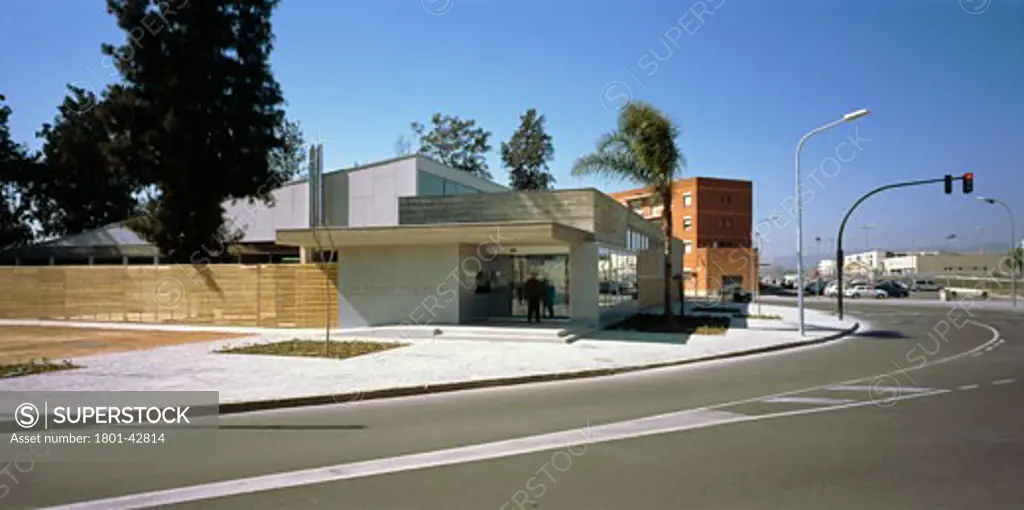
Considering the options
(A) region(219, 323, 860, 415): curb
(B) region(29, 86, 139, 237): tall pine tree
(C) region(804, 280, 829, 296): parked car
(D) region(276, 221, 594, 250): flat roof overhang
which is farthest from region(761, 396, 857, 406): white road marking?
(C) region(804, 280, 829, 296): parked car

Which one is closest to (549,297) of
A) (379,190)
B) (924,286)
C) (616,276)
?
(616,276)

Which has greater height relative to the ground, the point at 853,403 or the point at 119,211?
the point at 119,211

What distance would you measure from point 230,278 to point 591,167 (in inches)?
570

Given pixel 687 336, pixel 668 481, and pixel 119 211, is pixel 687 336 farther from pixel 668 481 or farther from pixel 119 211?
pixel 119 211

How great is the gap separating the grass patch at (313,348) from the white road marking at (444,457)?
8555 mm

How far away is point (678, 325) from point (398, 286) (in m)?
10.4

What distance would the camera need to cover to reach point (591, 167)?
23188mm

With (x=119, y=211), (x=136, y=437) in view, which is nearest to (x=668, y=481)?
(x=136, y=437)

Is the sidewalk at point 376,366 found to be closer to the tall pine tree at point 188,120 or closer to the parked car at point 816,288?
the tall pine tree at point 188,120

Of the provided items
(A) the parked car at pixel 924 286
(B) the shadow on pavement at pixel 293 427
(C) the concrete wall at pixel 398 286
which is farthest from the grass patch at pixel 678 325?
(A) the parked car at pixel 924 286

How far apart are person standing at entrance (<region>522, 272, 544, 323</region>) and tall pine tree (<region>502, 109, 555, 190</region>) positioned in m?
35.8

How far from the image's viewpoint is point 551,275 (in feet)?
73.9

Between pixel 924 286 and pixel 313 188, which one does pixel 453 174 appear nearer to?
pixel 313 188

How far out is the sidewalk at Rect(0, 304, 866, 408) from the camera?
10938 mm
